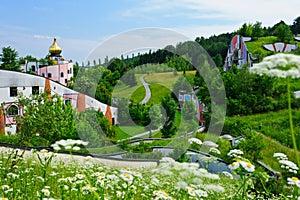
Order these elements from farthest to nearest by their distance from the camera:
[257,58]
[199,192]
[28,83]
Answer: [257,58], [28,83], [199,192]

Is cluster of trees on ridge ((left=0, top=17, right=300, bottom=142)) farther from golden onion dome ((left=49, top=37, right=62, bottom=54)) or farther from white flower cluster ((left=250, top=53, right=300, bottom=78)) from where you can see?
white flower cluster ((left=250, top=53, right=300, bottom=78))

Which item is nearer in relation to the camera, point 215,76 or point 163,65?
point 163,65

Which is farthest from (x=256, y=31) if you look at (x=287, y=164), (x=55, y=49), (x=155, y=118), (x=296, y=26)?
(x=287, y=164)

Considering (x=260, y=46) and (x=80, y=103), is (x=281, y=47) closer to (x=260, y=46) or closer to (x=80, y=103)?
(x=260, y=46)

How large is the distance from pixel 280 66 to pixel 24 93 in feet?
24.9

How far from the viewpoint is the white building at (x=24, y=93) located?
7.42 m

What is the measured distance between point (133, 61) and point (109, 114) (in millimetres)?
1494

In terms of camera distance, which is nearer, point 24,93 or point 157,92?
point 157,92

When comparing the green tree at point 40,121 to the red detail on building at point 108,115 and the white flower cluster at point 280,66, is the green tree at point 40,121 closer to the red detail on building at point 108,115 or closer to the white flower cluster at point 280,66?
the red detail on building at point 108,115

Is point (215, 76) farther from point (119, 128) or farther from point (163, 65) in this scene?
point (119, 128)

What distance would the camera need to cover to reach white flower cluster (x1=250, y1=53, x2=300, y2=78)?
105 centimetres

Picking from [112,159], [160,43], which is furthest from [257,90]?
[112,159]

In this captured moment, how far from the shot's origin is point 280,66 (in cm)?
111

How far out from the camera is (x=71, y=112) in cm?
721
